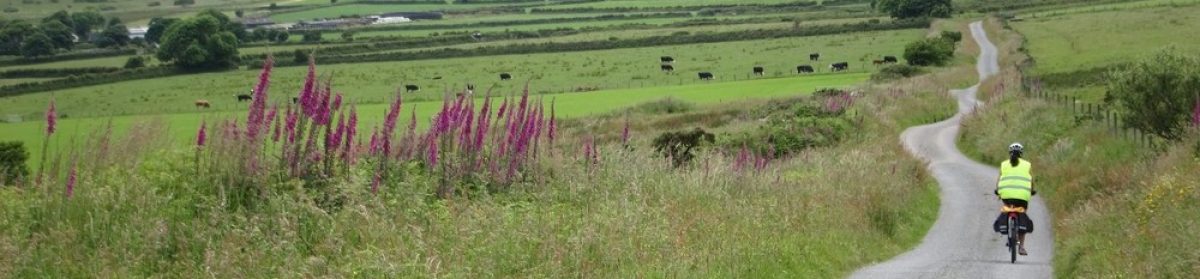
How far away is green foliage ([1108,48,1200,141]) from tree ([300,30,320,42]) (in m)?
96.0

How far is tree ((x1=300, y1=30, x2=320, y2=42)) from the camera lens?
4879 inches

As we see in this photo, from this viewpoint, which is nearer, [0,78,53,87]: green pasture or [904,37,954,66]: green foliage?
[0,78,53,87]: green pasture

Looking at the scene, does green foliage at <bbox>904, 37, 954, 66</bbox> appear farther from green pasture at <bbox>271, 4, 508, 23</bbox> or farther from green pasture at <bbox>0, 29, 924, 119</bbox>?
green pasture at <bbox>271, 4, 508, 23</bbox>

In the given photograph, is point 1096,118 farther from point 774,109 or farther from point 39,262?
point 39,262

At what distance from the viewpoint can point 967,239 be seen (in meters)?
24.8

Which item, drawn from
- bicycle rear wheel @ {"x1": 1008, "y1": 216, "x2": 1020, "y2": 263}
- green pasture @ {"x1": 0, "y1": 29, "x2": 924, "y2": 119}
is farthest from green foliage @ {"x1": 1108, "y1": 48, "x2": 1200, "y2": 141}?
green pasture @ {"x1": 0, "y1": 29, "x2": 924, "y2": 119}

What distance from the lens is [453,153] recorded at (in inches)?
688

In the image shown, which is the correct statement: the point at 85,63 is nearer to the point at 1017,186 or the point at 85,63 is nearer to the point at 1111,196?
the point at 1111,196

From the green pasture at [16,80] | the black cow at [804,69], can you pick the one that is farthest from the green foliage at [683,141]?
the green pasture at [16,80]

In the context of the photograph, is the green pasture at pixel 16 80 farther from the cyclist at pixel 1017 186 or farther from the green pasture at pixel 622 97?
the cyclist at pixel 1017 186

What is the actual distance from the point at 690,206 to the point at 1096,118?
28.3m

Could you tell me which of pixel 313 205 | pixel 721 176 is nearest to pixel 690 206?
pixel 721 176

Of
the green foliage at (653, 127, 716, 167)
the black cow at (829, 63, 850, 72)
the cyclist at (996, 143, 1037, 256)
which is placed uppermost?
the cyclist at (996, 143, 1037, 256)

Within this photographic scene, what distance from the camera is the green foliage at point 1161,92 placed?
34.0 meters
